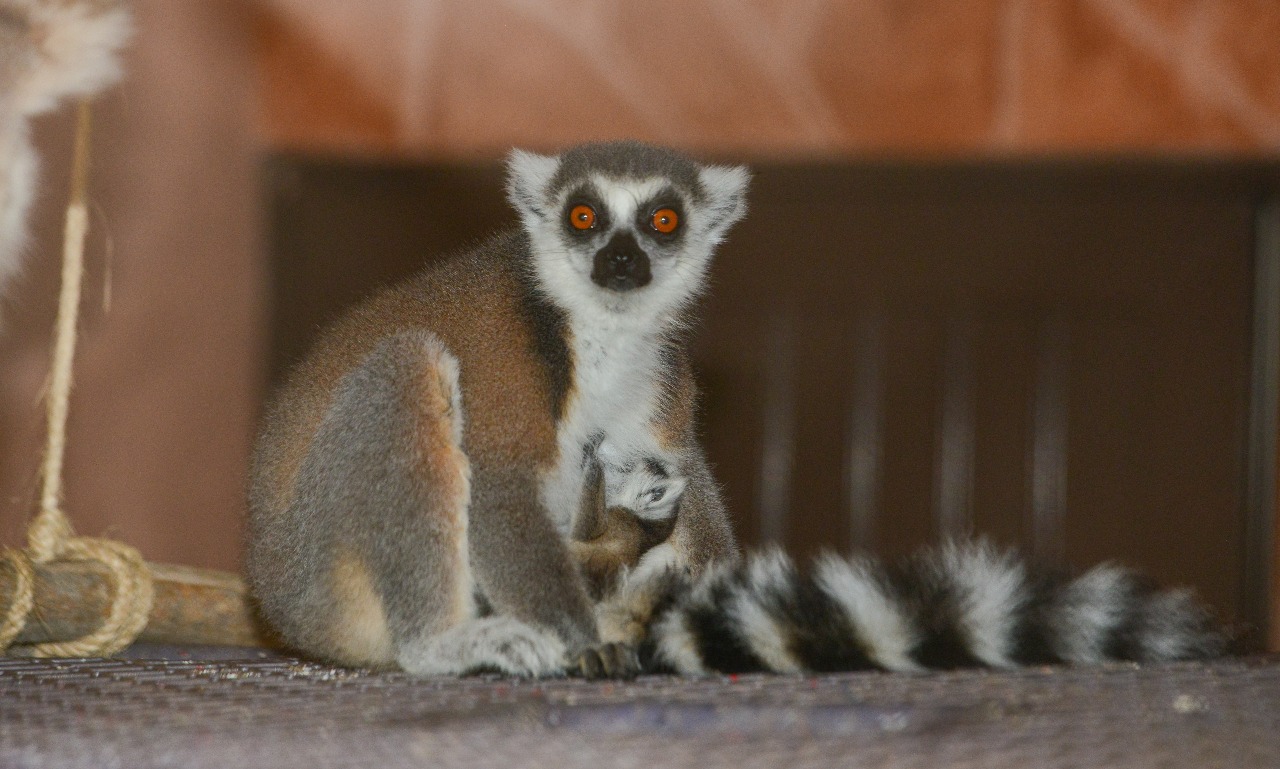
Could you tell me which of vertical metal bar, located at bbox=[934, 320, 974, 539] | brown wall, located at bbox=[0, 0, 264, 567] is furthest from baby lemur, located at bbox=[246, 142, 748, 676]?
vertical metal bar, located at bbox=[934, 320, 974, 539]

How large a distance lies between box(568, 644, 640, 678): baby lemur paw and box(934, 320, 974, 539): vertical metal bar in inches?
180

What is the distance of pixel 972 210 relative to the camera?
6316mm

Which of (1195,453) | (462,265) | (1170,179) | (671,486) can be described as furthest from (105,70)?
(1195,453)

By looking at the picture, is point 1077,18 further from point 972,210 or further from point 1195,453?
point 1195,453

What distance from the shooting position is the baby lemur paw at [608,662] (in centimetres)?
217

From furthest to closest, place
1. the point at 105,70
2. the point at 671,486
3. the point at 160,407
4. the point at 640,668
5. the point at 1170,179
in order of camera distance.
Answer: the point at 1170,179, the point at 160,407, the point at 105,70, the point at 671,486, the point at 640,668

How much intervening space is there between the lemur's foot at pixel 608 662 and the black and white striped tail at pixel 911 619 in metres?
0.05

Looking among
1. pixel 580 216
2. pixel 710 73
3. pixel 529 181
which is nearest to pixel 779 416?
pixel 710 73

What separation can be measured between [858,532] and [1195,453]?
5.23 feet

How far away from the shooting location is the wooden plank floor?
1584mm

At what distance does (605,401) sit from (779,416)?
414 cm

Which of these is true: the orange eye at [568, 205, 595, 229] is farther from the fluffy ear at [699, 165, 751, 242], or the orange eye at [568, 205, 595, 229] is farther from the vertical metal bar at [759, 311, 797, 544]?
the vertical metal bar at [759, 311, 797, 544]

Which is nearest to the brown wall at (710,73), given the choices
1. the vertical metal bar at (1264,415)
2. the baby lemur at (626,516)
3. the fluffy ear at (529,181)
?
the vertical metal bar at (1264,415)

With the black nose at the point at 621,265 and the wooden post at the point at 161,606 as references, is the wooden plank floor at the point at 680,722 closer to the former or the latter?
the wooden post at the point at 161,606
